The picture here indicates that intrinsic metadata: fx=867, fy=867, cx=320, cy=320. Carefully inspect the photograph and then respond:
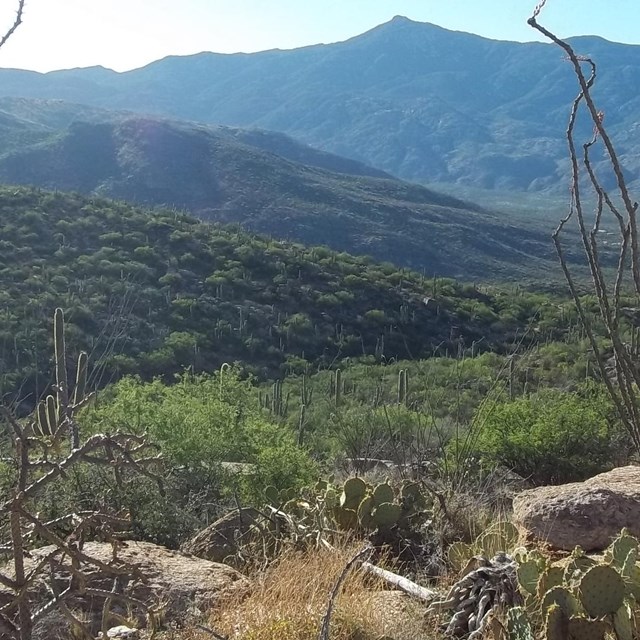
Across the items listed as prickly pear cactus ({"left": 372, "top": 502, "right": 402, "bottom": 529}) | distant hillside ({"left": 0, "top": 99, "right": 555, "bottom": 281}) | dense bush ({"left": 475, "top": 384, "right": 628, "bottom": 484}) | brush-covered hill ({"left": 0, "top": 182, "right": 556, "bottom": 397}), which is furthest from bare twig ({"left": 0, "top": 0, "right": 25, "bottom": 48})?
distant hillside ({"left": 0, "top": 99, "right": 555, "bottom": 281})

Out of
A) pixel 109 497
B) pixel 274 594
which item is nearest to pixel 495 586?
pixel 274 594

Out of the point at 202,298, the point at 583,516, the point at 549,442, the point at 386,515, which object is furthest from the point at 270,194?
the point at 583,516

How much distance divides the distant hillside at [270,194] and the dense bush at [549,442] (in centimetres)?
5291

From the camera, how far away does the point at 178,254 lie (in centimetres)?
3606

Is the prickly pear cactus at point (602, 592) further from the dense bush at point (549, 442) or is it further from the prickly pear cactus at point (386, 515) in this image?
the dense bush at point (549, 442)

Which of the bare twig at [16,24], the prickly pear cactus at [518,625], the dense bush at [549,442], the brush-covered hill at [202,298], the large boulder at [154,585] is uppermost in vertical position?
the bare twig at [16,24]

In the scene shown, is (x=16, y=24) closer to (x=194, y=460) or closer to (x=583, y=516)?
(x=583, y=516)

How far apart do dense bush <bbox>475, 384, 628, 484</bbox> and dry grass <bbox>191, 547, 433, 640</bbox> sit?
5485mm

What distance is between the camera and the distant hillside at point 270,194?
69312 millimetres

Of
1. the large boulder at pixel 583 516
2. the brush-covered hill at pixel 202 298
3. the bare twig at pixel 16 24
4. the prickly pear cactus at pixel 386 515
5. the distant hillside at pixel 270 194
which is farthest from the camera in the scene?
the distant hillside at pixel 270 194

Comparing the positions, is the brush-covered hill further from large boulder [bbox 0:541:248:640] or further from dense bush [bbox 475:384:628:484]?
large boulder [bbox 0:541:248:640]

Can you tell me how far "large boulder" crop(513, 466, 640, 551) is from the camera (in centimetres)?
459

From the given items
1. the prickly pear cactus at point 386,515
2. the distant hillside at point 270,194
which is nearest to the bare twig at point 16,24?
the prickly pear cactus at point 386,515

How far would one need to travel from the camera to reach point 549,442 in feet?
32.6
